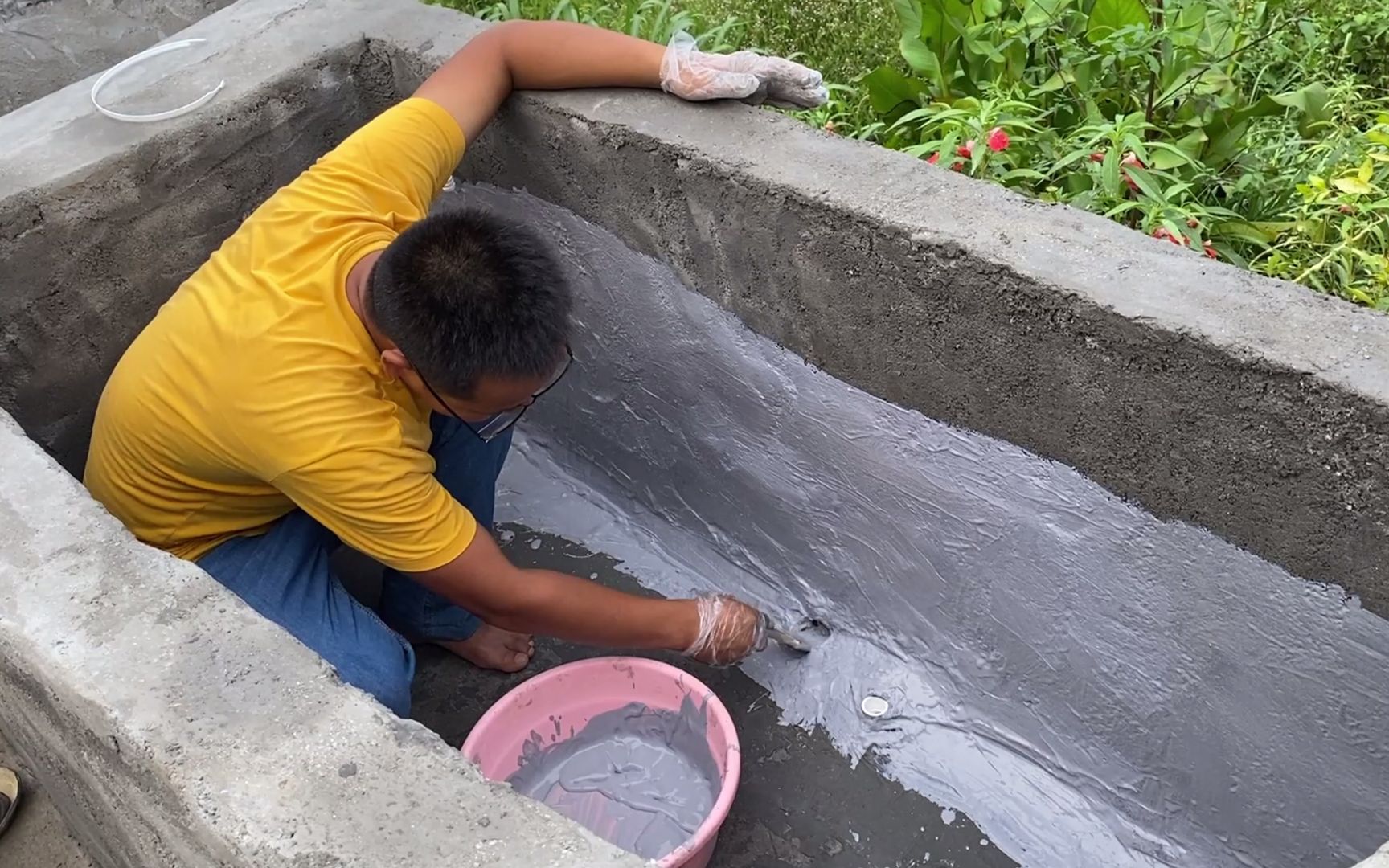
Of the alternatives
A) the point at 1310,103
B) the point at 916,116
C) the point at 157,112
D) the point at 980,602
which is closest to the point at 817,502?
the point at 980,602

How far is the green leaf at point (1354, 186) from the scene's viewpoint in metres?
1.78

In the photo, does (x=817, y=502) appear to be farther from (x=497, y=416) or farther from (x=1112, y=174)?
(x=1112, y=174)

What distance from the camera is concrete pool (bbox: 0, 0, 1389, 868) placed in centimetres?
125

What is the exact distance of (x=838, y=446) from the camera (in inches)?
78.8

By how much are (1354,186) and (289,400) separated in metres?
1.64

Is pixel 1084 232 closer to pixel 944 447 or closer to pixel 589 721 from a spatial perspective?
pixel 944 447

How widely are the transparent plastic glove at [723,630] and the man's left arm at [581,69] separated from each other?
86cm

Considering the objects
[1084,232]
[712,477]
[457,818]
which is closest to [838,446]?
[712,477]

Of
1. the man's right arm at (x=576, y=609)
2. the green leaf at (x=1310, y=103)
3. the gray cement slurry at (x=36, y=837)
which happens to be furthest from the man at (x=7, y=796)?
the green leaf at (x=1310, y=103)

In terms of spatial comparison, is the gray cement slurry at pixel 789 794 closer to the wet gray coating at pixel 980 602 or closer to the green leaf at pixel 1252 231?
the wet gray coating at pixel 980 602

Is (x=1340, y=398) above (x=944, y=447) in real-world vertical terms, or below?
above

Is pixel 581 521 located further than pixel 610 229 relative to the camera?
Yes

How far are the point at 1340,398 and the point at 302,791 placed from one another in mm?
1236

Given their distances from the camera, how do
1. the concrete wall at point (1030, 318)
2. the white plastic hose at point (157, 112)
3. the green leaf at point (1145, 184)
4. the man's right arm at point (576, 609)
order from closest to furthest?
the concrete wall at point (1030, 318), the man's right arm at point (576, 609), the green leaf at point (1145, 184), the white plastic hose at point (157, 112)
